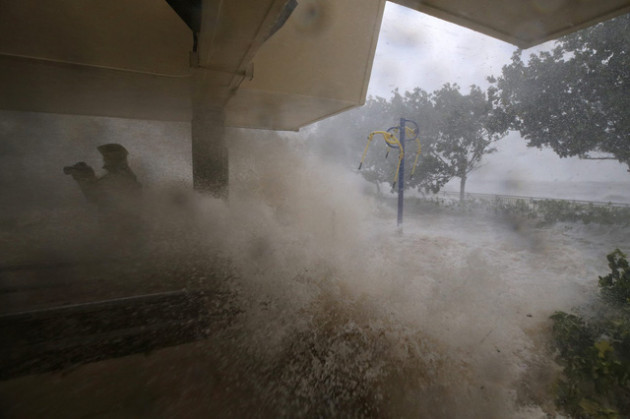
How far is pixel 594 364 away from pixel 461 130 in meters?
14.2

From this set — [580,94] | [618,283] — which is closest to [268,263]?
[618,283]

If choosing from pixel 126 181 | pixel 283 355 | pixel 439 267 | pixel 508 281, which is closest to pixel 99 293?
pixel 283 355

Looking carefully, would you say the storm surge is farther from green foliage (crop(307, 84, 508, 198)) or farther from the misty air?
green foliage (crop(307, 84, 508, 198))

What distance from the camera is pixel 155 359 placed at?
222 cm

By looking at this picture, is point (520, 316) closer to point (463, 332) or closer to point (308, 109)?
point (463, 332)

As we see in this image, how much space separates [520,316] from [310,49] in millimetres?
5349

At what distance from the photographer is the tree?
25.2ft

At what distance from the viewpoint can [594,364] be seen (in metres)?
2.50

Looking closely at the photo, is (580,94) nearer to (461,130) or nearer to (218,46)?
(461,130)

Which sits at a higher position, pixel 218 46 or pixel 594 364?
pixel 218 46

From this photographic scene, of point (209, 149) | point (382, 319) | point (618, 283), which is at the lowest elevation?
point (382, 319)

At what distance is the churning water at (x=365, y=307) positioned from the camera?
2.32 meters

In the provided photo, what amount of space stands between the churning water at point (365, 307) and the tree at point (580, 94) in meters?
3.23

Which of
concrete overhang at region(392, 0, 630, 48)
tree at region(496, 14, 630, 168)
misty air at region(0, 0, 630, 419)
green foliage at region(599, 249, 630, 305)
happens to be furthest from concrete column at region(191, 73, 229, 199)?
tree at region(496, 14, 630, 168)
